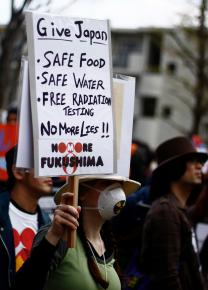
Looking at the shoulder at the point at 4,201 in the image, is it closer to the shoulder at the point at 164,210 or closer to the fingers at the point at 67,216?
the shoulder at the point at 164,210

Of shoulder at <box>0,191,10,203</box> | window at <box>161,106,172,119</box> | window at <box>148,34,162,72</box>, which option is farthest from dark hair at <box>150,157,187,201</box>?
window at <box>148,34,162,72</box>

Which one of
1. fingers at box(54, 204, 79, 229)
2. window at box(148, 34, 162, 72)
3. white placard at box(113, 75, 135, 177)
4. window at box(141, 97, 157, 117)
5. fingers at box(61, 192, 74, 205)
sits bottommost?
window at box(141, 97, 157, 117)

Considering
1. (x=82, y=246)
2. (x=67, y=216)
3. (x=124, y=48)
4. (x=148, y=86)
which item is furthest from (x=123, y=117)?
(x=124, y=48)

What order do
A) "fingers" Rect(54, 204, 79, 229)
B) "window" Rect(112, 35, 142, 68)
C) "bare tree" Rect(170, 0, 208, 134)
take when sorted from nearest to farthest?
1. "fingers" Rect(54, 204, 79, 229)
2. "bare tree" Rect(170, 0, 208, 134)
3. "window" Rect(112, 35, 142, 68)

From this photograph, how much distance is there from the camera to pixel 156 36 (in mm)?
20266

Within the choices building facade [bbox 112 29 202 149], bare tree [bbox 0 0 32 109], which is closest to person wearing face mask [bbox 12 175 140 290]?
bare tree [bbox 0 0 32 109]

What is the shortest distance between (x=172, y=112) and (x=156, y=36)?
2380 cm

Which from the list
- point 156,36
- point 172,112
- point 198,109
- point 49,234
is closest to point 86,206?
point 49,234

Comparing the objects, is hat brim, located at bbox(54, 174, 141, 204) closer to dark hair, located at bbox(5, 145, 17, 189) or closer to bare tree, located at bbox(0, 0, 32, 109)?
dark hair, located at bbox(5, 145, 17, 189)

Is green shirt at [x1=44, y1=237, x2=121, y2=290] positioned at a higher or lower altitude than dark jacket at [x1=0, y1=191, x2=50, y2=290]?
higher

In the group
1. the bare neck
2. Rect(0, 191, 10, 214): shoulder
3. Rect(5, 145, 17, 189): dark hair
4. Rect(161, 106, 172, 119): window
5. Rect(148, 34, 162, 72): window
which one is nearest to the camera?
Rect(0, 191, 10, 214): shoulder

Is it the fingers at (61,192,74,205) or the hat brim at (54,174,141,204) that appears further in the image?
the hat brim at (54,174,141,204)

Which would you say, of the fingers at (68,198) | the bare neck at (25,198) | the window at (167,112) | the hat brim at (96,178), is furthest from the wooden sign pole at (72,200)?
the window at (167,112)

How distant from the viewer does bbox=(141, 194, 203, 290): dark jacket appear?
172 inches
